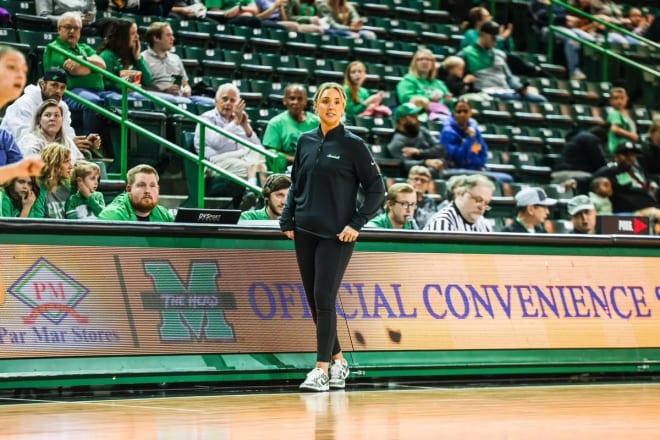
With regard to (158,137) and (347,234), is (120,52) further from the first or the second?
(347,234)

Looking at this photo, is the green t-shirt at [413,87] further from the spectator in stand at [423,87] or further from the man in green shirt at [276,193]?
the man in green shirt at [276,193]

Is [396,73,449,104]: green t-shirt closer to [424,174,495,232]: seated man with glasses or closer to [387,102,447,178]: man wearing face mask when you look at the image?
[387,102,447,178]: man wearing face mask

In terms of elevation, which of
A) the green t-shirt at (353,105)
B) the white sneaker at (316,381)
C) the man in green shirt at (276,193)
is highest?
the man in green shirt at (276,193)

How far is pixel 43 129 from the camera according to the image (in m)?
10.4

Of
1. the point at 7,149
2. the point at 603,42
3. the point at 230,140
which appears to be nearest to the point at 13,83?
the point at 7,149

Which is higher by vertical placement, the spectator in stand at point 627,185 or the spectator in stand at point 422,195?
the spectator in stand at point 422,195

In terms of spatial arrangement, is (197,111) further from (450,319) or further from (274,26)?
(450,319)

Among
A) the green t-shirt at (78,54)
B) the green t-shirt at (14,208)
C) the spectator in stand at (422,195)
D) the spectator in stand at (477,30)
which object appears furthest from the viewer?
the spectator in stand at (477,30)

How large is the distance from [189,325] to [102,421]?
6.10ft

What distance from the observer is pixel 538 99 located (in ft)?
60.6

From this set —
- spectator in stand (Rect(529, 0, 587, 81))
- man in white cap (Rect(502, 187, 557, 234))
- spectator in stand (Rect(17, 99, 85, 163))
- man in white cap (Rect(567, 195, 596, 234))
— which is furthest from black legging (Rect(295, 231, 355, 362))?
spectator in stand (Rect(529, 0, 587, 81))

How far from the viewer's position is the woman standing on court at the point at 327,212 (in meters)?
8.41

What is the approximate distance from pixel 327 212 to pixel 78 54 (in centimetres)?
494

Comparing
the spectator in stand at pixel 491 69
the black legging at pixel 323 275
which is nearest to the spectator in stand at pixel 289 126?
the black legging at pixel 323 275
